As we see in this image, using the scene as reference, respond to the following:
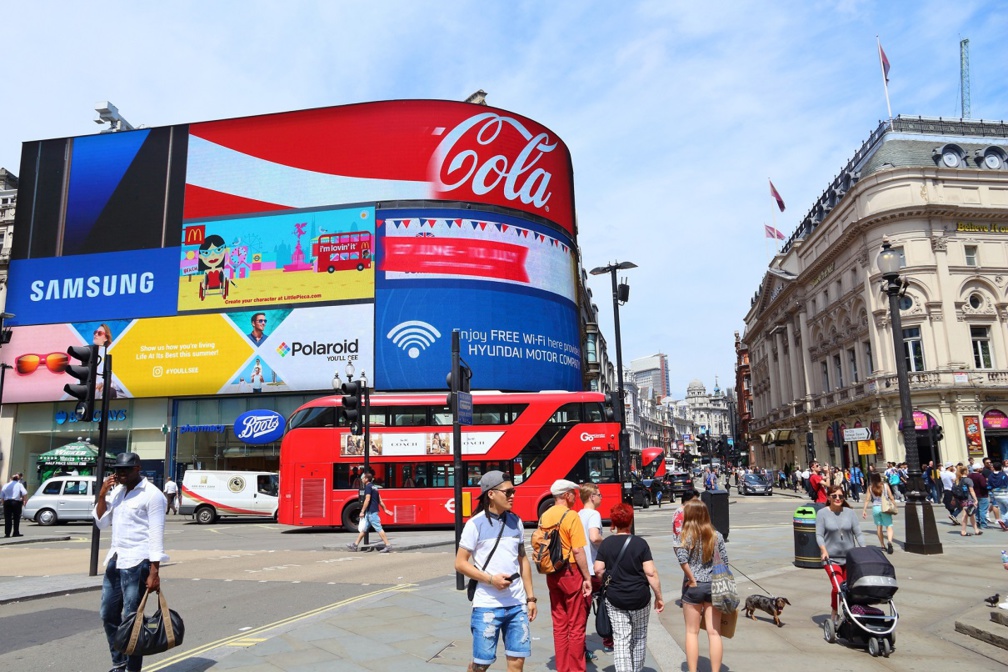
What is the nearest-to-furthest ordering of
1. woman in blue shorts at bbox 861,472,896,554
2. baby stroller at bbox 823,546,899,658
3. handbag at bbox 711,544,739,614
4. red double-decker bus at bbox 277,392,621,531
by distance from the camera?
handbag at bbox 711,544,739,614 → baby stroller at bbox 823,546,899,658 → woman in blue shorts at bbox 861,472,896,554 → red double-decker bus at bbox 277,392,621,531

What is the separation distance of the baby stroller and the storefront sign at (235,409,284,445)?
35.8 meters

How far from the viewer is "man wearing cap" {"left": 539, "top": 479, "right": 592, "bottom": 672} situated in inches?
224

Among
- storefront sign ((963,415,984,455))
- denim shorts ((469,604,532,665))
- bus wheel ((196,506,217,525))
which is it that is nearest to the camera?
denim shorts ((469,604,532,665))

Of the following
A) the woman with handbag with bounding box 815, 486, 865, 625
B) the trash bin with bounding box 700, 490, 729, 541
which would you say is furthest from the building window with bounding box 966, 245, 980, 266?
the woman with handbag with bounding box 815, 486, 865, 625

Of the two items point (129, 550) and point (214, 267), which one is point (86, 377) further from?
point (214, 267)

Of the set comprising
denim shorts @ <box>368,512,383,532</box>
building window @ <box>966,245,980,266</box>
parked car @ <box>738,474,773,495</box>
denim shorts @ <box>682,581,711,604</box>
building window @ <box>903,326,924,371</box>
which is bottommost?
parked car @ <box>738,474,773,495</box>

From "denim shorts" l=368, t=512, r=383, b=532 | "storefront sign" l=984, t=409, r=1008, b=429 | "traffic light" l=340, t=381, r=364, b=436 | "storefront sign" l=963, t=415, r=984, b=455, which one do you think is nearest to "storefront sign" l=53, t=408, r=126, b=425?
"traffic light" l=340, t=381, r=364, b=436

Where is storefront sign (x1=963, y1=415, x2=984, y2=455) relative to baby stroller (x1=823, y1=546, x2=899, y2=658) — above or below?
above

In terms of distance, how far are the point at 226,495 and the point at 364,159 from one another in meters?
21.4

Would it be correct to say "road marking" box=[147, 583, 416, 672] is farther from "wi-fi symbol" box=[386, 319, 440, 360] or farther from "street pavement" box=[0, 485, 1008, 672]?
"wi-fi symbol" box=[386, 319, 440, 360]

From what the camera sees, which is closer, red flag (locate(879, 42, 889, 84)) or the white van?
the white van

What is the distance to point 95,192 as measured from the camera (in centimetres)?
4497

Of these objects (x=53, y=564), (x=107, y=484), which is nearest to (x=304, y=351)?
(x=53, y=564)

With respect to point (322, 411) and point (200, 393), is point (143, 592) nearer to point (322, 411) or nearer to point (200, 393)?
point (322, 411)
